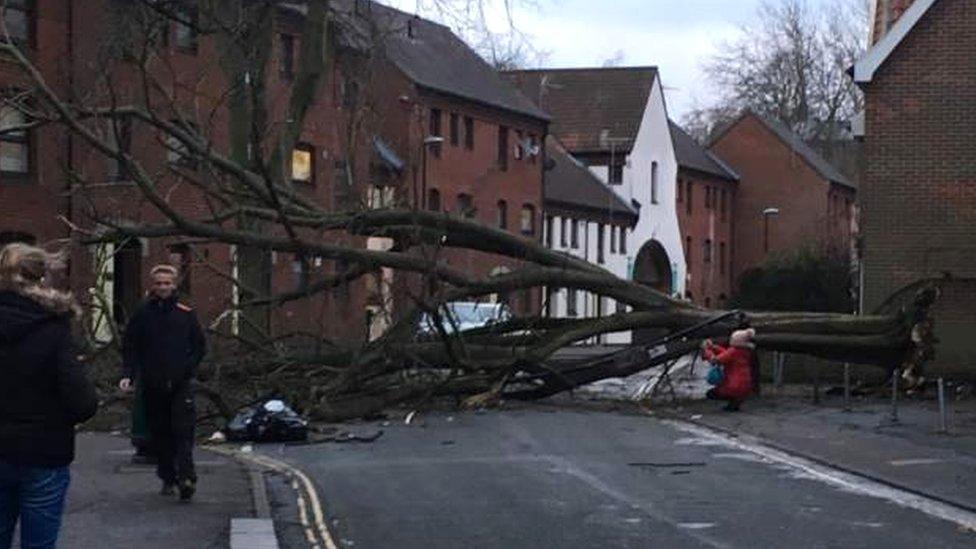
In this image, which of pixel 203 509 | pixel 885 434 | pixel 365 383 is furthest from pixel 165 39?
pixel 203 509

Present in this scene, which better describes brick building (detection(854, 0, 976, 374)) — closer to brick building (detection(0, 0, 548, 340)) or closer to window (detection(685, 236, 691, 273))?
brick building (detection(0, 0, 548, 340))

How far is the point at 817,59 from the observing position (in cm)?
8769

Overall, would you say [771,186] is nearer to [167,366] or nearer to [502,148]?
[502,148]

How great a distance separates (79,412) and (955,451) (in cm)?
1229

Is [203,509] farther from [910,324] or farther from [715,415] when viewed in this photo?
[910,324]

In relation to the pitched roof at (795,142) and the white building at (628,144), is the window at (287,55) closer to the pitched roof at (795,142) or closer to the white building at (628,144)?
the white building at (628,144)

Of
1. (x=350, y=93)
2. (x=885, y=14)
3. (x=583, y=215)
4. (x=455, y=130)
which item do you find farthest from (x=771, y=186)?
(x=350, y=93)

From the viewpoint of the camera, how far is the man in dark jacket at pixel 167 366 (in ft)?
37.7

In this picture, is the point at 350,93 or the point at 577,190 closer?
the point at 350,93

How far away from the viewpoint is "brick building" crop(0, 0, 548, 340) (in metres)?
24.5

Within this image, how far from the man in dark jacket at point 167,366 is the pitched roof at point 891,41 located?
17605 mm

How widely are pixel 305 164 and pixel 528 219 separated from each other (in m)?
18.5

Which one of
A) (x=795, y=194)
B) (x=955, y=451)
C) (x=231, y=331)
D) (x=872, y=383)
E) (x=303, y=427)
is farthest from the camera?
(x=795, y=194)

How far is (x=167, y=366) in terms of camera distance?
1145 cm
